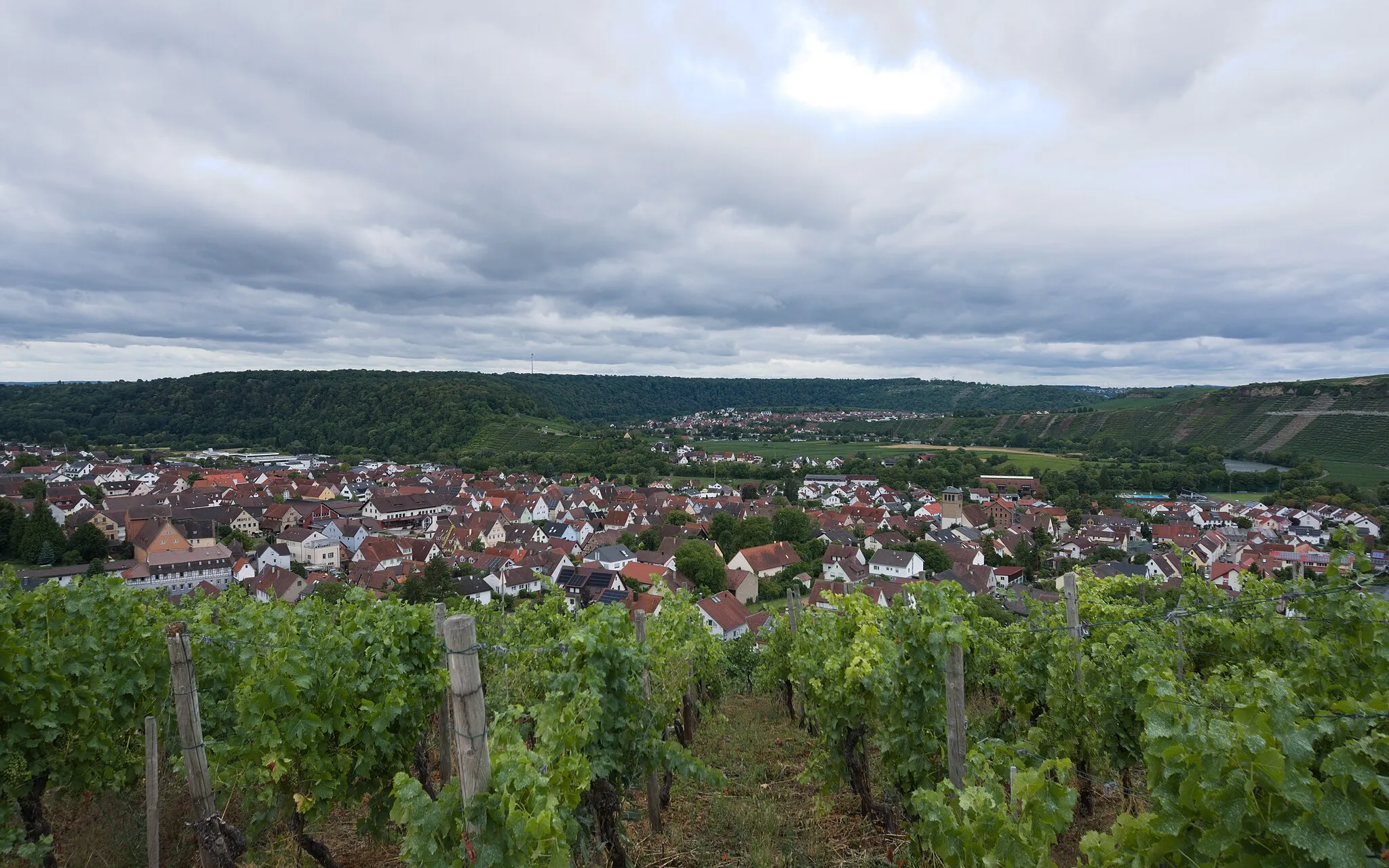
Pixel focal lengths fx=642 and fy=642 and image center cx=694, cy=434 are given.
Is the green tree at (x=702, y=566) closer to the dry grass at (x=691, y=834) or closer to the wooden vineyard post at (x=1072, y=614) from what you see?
the dry grass at (x=691, y=834)

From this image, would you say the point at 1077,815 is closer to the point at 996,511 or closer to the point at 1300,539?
the point at 1300,539

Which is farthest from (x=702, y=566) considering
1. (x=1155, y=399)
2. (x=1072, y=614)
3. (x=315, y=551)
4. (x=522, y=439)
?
(x=1155, y=399)

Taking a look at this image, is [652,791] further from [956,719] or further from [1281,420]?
[1281,420]

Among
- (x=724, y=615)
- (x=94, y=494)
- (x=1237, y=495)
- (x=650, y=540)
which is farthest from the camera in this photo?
(x=1237, y=495)

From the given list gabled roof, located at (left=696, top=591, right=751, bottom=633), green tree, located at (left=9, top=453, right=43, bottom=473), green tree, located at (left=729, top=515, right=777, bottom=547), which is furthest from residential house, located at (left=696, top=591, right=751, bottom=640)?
green tree, located at (left=9, top=453, right=43, bottom=473)

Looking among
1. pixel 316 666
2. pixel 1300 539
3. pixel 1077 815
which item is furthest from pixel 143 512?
pixel 1300 539

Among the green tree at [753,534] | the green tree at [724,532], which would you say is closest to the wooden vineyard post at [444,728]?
the green tree at [753,534]
